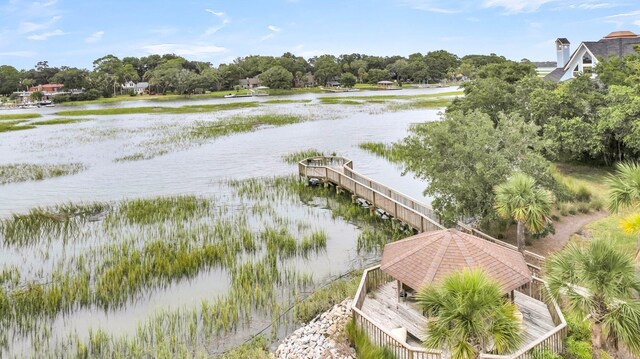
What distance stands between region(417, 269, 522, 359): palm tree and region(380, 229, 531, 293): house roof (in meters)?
2.61

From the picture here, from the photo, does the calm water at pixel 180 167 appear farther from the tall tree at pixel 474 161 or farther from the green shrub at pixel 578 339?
the green shrub at pixel 578 339

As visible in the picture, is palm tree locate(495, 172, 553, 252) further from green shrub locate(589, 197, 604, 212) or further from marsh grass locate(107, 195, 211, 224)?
marsh grass locate(107, 195, 211, 224)

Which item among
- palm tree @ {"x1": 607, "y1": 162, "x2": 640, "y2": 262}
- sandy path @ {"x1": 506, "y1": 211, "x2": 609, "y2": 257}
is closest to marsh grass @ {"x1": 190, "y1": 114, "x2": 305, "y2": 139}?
sandy path @ {"x1": 506, "y1": 211, "x2": 609, "y2": 257}

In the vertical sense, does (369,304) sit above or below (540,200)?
below

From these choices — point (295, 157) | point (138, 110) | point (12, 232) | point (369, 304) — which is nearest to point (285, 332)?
point (369, 304)

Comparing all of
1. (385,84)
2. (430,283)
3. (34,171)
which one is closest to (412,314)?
(430,283)

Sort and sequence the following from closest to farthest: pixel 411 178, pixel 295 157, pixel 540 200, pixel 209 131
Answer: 1. pixel 540 200
2. pixel 411 178
3. pixel 295 157
4. pixel 209 131

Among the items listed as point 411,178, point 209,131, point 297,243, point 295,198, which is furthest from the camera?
point 209,131

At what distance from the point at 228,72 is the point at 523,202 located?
456 feet

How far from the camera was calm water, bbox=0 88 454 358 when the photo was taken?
15086 mm

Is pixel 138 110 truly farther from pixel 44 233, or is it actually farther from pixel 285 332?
pixel 285 332

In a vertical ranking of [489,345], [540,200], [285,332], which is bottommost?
[285,332]

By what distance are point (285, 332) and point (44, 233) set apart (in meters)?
15.6

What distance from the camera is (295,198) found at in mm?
27219
